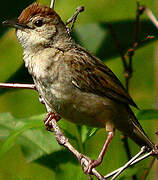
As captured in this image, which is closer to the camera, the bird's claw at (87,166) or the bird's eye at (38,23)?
the bird's claw at (87,166)

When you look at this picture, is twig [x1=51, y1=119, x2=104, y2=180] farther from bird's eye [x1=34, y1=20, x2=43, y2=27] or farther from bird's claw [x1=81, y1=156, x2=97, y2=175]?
bird's eye [x1=34, y1=20, x2=43, y2=27]

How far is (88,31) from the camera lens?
584 cm

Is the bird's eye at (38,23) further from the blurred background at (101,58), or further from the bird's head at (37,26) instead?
the blurred background at (101,58)

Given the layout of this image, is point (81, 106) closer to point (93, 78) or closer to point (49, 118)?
point (93, 78)

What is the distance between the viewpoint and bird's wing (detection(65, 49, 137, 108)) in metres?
4.14

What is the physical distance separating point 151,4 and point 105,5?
548mm

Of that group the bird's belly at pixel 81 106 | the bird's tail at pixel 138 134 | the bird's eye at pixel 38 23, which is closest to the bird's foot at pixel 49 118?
the bird's belly at pixel 81 106

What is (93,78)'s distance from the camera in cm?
426

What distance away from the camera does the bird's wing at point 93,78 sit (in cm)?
414

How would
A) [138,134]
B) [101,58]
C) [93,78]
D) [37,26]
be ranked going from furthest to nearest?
[101,58] → [138,134] → [93,78] → [37,26]

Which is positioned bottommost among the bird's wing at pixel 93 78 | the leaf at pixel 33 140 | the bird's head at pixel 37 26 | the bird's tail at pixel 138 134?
the bird's tail at pixel 138 134

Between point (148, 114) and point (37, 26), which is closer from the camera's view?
point (148, 114)

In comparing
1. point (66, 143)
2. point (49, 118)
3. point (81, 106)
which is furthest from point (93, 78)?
point (66, 143)

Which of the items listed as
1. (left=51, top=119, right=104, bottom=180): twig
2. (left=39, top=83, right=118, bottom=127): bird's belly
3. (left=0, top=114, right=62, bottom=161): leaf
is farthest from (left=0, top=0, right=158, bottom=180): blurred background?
(left=39, top=83, right=118, bottom=127): bird's belly
